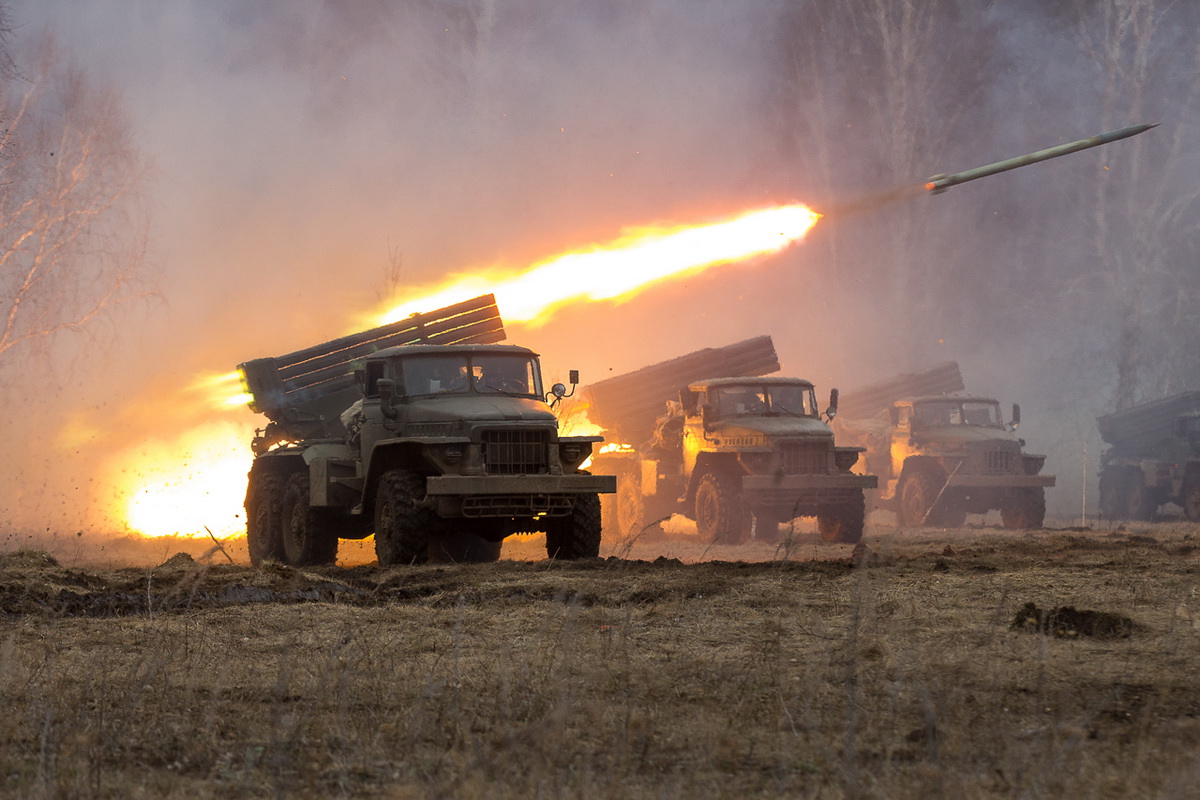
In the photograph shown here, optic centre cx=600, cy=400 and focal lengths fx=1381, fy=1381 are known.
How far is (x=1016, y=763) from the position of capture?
17.4ft

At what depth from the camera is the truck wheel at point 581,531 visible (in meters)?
13.8

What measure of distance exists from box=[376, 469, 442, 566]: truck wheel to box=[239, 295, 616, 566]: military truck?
14 mm

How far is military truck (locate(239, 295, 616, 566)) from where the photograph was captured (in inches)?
528

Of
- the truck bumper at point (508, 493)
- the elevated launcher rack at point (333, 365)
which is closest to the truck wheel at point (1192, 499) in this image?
the elevated launcher rack at point (333, 365)

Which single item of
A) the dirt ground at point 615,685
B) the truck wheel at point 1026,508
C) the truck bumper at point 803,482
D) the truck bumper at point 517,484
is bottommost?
the dirt ground at point 615,685

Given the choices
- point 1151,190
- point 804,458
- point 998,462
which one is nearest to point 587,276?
point 804,458

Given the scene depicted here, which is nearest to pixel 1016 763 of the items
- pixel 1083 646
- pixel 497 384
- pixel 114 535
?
pixel 1083 646

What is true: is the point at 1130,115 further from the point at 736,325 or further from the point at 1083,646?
the point at 1083,646

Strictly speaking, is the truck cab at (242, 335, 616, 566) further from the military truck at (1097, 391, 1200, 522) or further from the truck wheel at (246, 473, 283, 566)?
the military truck at (1097, 391, 1200, 522)

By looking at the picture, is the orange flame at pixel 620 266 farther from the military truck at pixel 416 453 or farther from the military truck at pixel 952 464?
the military truck at pixel 952 464

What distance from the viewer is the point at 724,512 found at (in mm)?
19484

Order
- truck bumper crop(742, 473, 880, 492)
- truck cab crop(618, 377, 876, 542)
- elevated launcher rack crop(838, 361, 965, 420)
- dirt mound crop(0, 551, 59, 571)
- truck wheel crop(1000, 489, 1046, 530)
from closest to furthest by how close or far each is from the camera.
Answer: dirt mound crop(0, 551, 59, 571) → truck bumper crop(742, 473, 880, 492) → truck cab crop(618, 377, 876, 542) → truck wheel crop(1000, 489, 1046, 530) → elevated launcher rack crop(838, 361, 965, 420)

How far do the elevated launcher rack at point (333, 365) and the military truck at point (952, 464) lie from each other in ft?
31.4

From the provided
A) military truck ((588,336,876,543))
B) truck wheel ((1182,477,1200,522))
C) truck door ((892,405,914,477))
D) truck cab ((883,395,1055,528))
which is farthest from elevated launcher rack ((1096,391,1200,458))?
military truck ((588,336,876,543))
